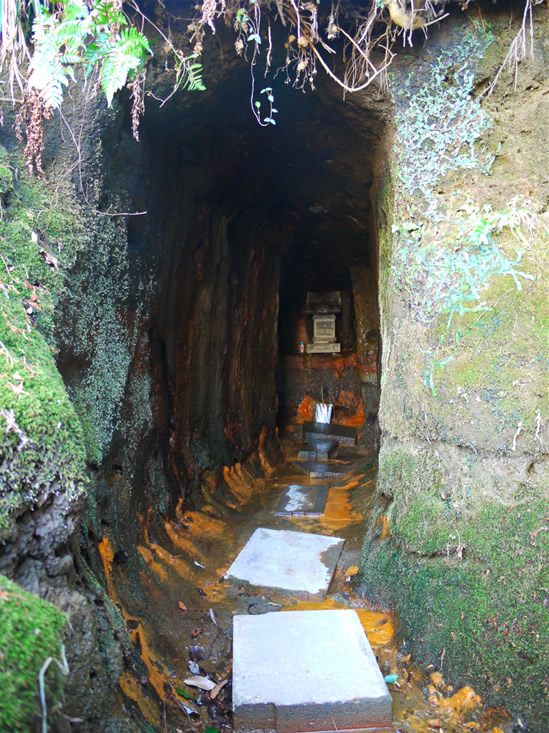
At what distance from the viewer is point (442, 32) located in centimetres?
307

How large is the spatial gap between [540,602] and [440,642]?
589 millimetres

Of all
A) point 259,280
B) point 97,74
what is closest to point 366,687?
point 97,74

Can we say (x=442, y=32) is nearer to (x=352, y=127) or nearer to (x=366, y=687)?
(x=352, y=127)

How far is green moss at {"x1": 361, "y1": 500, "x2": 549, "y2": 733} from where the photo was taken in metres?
2.30

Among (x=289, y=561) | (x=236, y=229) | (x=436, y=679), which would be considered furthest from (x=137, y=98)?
(x=436, y=679)

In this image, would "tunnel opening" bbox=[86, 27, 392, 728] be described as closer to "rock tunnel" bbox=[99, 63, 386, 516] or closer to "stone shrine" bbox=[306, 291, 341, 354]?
"rock tunnel" bbox=[99, 63, 386, 516]

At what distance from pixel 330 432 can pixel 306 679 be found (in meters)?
7.73

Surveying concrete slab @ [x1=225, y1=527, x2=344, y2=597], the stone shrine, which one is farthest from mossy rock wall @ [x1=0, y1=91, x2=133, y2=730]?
the stone shrine

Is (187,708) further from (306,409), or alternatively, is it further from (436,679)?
(306,409)

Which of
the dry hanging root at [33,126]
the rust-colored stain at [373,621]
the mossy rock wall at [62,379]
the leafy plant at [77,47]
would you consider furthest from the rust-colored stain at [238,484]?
the leafy plant at [77,47]

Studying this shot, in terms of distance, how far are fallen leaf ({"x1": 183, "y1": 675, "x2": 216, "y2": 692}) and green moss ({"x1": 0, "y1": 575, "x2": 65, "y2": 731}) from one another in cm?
142

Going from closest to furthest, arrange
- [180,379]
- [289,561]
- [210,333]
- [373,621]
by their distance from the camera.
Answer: [373,621]
[289,561]
[180,379]
[210,333]

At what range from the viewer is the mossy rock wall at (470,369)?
8.07ft

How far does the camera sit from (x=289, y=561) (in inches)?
149
